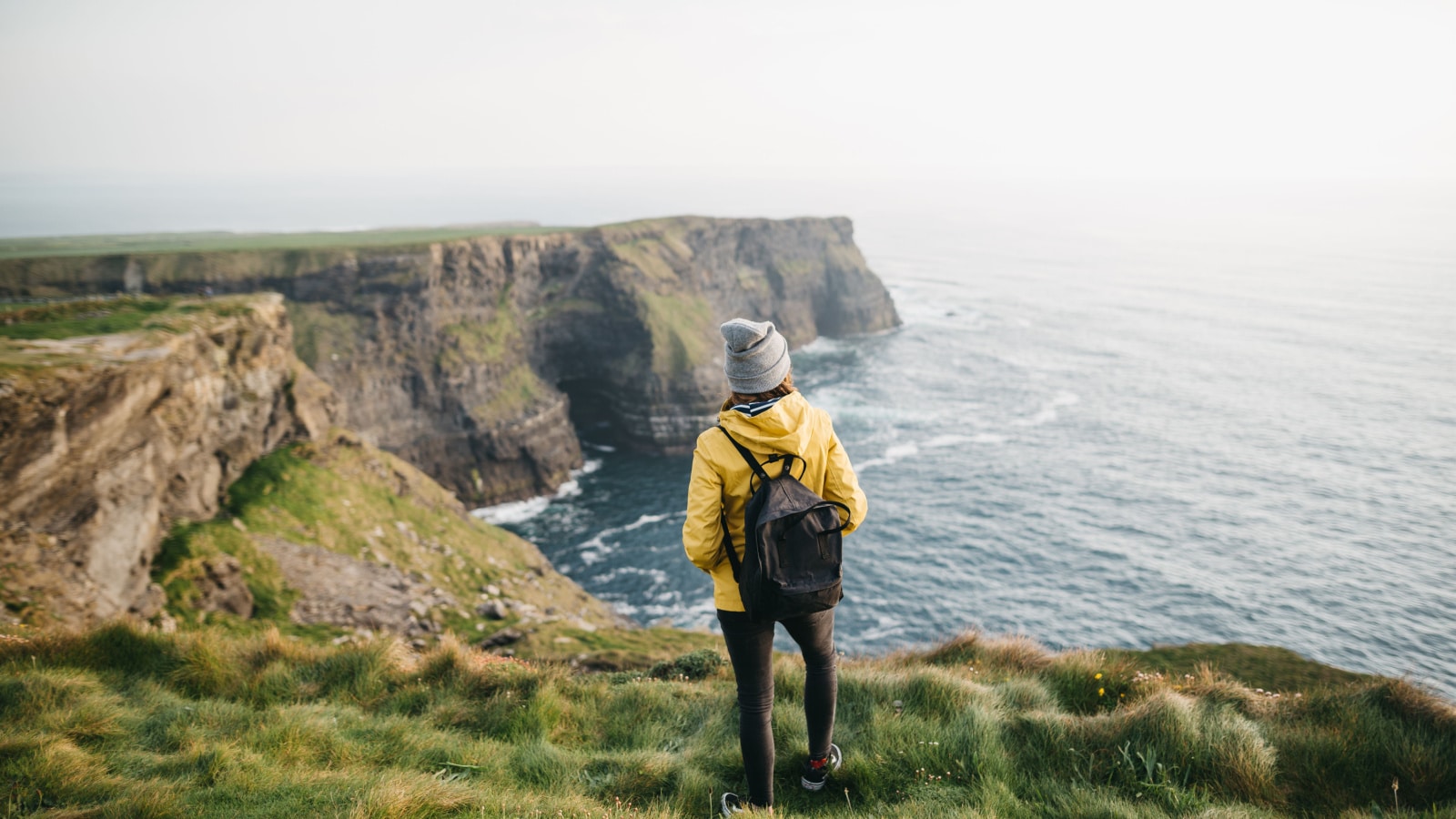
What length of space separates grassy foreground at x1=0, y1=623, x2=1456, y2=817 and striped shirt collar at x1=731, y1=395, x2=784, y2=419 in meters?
2.57

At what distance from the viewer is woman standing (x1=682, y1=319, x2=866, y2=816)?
3984 mm

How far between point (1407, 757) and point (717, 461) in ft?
17.9

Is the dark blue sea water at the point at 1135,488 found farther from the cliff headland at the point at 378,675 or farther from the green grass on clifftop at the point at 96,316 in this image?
the green grass on clifftop at the point at 96,316

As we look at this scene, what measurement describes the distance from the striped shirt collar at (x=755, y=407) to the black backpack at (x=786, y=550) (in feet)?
0.72

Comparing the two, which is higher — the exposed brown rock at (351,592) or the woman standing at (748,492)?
the woman standing at (748,492)

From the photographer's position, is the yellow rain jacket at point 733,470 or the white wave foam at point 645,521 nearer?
the yellow rain jacket at point 733,470

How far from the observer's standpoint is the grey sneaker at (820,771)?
4688 mm

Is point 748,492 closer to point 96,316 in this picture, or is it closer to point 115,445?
point 115,445

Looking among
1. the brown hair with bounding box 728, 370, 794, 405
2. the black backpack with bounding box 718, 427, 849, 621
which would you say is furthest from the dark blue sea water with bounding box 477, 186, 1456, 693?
the brown hair with bounding box 728, 370, 794, 405

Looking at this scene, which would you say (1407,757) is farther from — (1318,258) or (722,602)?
(1318,258)

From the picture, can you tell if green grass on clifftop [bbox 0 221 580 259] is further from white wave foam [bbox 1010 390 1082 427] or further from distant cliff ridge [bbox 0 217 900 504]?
white wave foam [bbox 1010 390 1082 427]

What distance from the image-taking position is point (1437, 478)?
39.8 metres

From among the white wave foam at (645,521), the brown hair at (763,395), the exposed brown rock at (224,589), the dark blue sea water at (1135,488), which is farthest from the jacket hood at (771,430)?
the white wave foam at (645,521)

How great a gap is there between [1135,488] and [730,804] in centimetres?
4542
